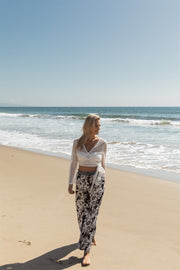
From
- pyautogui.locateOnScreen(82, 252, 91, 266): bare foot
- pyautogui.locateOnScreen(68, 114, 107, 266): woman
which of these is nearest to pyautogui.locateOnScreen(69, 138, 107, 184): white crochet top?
pyautogui.locateOnScreen(68, 114, 107, 266): woman

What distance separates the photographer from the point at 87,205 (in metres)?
3.14

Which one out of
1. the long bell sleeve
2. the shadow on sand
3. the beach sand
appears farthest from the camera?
the long bell sleeve

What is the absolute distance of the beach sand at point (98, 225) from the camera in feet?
9.93

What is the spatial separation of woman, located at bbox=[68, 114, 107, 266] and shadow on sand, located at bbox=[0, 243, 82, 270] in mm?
224

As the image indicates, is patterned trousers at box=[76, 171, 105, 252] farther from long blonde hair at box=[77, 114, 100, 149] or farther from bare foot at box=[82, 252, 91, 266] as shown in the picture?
long blonde hair at box=[77, 114, 100, 149]

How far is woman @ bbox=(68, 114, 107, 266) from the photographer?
121 inches

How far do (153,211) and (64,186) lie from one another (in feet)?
7.13

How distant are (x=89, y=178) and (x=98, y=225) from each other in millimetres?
1274

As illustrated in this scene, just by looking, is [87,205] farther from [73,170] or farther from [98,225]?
[98,225]

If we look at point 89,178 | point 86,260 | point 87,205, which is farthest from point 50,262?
point 89,178

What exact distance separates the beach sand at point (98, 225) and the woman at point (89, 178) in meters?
0.37

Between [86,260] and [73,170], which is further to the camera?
[73,170]

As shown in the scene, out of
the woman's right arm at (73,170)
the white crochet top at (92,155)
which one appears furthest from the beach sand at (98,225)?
the white crochet top at (92,155)

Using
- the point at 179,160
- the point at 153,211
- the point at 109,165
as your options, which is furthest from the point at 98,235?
the point at 179,160
